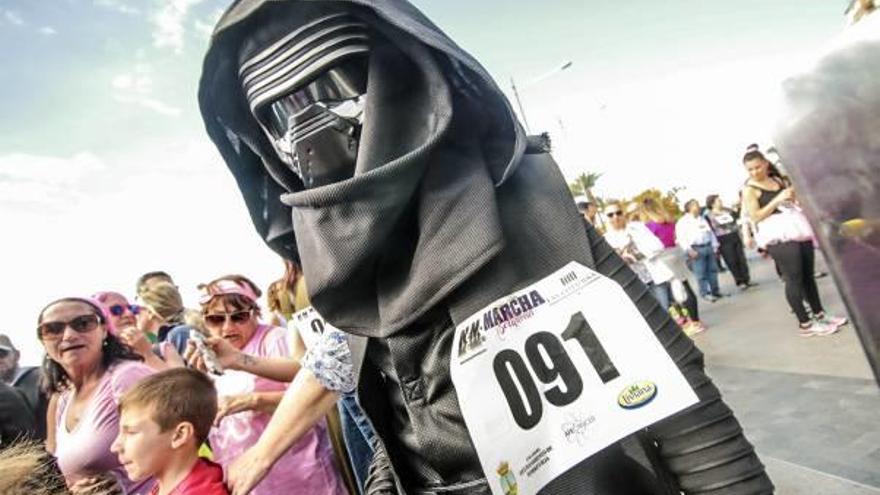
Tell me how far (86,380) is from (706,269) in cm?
915

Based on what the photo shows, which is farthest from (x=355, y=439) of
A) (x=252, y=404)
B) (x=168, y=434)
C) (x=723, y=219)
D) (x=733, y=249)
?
(x=723, y=219)

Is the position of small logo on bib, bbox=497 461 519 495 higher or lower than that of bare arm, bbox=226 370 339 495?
A: lower

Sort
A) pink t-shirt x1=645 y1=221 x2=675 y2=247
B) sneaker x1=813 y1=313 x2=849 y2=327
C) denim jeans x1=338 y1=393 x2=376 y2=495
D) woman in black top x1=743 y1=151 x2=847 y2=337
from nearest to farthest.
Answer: denim jeans x1=338 y1=393 x2=376 y2=495 → woman in black top x1=743 y1=151 x2=847 y2=337 → sneaker x1=813 y1=313 x2=849 y2=327 → pink t-shirt x1=645 y1=221 x2=675 y2=247

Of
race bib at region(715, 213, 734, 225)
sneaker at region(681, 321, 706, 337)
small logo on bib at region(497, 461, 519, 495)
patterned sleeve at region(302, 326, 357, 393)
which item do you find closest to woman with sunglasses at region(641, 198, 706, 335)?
sneaker at region(681, 321, 706, 337)

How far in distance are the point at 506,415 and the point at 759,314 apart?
6.88 metres

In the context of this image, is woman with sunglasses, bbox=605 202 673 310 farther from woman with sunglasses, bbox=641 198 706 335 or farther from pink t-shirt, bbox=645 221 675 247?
pink t-shirt, bbox=645 221 675 247

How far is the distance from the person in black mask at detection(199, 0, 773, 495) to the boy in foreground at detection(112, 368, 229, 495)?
2.77 ft

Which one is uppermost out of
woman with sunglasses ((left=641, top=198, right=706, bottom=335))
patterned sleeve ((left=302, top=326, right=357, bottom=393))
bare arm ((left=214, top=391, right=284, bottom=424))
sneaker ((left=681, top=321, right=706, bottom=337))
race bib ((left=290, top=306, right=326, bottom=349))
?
race bib ((left=290, top=306, right=326, bottom=349))

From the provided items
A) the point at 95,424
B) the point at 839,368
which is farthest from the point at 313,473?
the point at 839,368

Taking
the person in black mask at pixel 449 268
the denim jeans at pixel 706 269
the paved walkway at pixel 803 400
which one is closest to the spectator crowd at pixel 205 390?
the person in black mask at pixel 449 268

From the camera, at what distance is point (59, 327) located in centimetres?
282

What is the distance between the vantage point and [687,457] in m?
1.04

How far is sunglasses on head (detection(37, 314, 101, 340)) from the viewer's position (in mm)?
2811

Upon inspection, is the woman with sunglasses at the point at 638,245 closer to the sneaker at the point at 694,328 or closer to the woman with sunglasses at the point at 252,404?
the sneaker at the point at 694,328
